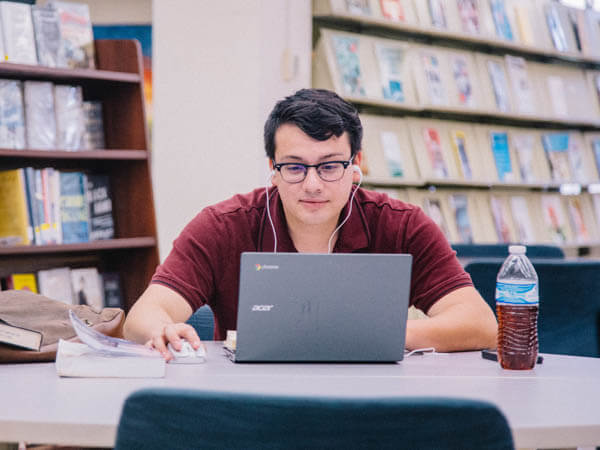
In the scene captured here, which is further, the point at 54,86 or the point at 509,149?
the point at 509,149

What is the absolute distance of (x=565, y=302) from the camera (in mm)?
2363

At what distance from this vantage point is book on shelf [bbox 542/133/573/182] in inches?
208

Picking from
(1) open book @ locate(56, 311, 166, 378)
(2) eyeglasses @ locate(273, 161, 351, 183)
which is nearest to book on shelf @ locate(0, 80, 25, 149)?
(2) eyeglasses @ locate(273, 161, 351, 183)

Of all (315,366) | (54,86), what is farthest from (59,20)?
(315,366)

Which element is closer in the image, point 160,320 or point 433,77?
point 160,320

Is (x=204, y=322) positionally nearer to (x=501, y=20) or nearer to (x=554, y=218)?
(x=501, y=20)

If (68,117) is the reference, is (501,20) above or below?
above

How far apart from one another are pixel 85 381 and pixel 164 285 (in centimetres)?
60

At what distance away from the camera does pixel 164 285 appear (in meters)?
1.86

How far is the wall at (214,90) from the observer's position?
3822 mm

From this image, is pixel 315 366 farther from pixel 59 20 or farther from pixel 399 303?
pixel 59 20

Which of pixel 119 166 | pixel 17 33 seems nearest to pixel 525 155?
pixel 119 166

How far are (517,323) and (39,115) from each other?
2.51 meters

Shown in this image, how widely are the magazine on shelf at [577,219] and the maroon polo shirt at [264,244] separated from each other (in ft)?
12.5
